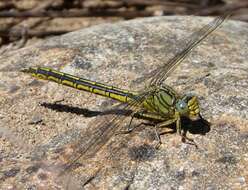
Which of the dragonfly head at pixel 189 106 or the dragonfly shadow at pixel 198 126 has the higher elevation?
the dragonfly head at pixel 189 106

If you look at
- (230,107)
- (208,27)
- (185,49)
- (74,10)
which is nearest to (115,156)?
(230,107)

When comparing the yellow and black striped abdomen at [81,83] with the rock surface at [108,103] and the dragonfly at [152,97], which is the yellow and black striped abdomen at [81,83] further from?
the rock surface at [108,103]

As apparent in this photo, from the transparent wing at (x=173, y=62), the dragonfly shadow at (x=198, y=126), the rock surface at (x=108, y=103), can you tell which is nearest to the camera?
the rock surface at (x=108, y=103)

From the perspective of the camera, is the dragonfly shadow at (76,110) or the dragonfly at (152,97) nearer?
the dragonfly at (152,97)

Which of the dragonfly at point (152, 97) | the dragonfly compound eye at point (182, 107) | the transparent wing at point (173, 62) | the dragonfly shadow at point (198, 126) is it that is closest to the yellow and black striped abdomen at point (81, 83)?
the dragonfly at point (152, 97)

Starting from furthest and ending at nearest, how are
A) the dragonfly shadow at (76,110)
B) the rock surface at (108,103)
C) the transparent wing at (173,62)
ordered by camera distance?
the transparent wing at (173,62), the dragonfly shadow at (76,110), the rock surface at (108,103)

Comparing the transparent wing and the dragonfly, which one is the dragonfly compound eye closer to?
the dragonfly

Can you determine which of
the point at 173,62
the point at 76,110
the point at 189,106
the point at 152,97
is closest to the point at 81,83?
the point at 76,110

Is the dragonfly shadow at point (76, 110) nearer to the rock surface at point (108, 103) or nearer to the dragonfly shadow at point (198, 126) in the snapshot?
the rock surface at point (108, 103)

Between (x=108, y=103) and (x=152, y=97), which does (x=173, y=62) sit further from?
(x=108, y=103)
